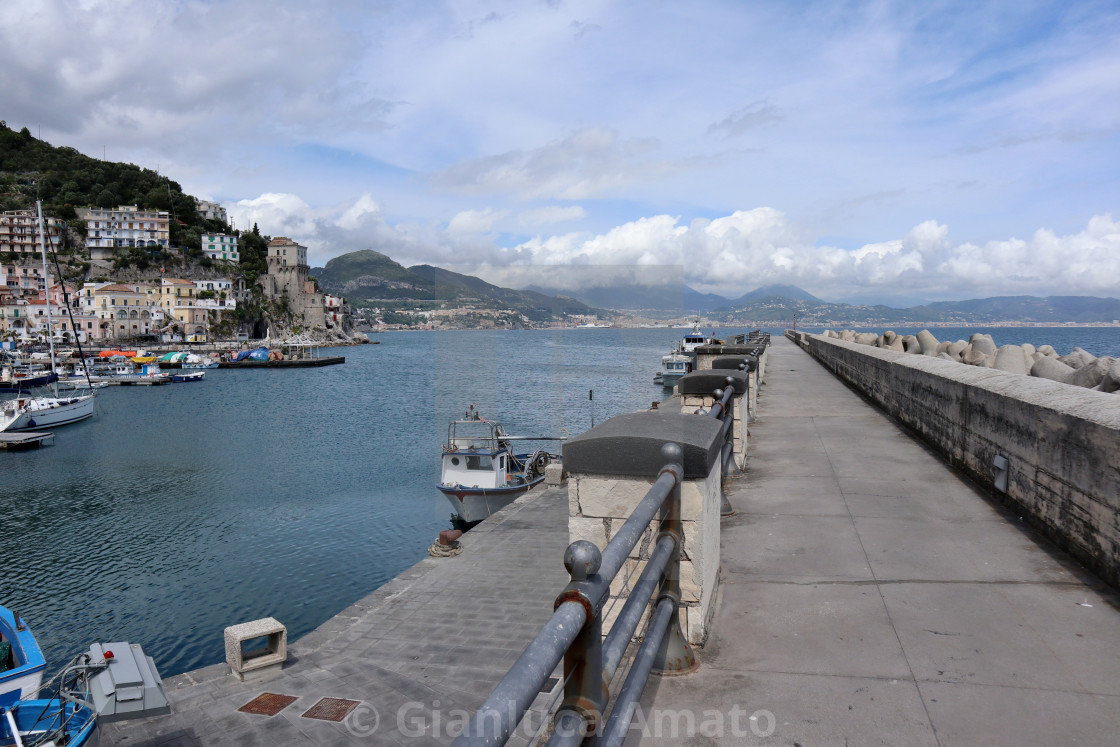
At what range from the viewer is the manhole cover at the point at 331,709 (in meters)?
8.58

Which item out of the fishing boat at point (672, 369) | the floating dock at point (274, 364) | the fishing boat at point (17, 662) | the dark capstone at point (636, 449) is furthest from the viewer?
the floating dock at point (274, 364)

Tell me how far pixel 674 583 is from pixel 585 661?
1461 mm

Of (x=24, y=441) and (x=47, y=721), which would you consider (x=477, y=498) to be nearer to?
(x=47, y=721)

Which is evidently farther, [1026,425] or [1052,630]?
[1026,425]

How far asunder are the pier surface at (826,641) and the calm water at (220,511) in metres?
6.85

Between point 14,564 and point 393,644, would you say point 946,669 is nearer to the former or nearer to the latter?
point 393,644

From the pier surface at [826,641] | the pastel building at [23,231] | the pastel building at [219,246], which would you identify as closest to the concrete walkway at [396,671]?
the pier surface at [826,641]

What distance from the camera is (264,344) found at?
5034 inches

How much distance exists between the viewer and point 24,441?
40.4 metres

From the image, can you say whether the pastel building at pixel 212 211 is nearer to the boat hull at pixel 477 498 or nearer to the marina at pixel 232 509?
the marina at pixel 232 509

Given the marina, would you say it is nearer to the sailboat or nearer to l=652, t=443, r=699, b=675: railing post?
the sailboat

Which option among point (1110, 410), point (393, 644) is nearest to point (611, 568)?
point (1110, 410)

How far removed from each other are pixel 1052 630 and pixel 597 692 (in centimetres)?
334

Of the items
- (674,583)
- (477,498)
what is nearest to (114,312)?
(477,498)
